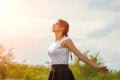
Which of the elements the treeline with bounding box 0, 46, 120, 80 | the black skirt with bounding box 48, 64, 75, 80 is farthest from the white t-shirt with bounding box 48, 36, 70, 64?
the treeline with bounding box 0, 46, 120, 80

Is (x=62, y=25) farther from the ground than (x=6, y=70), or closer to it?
farther from the ground

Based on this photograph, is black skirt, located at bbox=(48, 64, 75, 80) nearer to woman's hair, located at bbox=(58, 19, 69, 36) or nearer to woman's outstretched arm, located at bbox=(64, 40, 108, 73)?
woman's outstretched arm, located at bbox=(64, 40, 108, 73)

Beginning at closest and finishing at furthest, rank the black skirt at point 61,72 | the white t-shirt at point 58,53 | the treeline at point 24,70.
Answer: the white t-shirt at point 58,53
the black skirt at point 61,72
the treeline at point 24,70

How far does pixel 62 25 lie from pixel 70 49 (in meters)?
0.43

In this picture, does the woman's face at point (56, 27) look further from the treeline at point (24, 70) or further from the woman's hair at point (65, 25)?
the treeline at point (24, 70)

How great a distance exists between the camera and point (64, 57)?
6.89 meters

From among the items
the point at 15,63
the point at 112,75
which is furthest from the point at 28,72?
the point at 112,75

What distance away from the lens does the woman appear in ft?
22.6

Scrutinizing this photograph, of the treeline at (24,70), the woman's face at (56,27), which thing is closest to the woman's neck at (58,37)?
the woman's face at (56,27)

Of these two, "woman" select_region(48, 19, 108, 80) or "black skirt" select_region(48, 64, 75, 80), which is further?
"black skirt" select_region(48, 64, 75, 80)

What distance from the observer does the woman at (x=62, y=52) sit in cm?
690

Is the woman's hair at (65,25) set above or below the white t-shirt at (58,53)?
above

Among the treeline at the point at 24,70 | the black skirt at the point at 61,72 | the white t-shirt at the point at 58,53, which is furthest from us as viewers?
the treeline at the point at 24,70

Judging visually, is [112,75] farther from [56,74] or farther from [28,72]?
[56,74]
